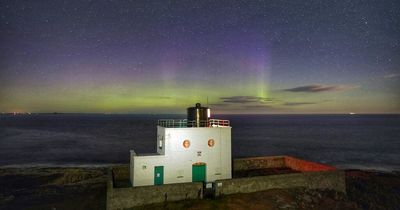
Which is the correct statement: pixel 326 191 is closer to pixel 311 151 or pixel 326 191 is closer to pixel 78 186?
pixel 78 186

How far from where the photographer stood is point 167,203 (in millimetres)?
14742

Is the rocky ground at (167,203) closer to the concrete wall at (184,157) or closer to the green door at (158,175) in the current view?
the green door at (158,175)

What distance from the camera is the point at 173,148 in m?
16.7

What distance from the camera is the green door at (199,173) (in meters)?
17.1

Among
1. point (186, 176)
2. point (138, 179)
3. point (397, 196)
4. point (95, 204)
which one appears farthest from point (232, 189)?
point (397, 196)

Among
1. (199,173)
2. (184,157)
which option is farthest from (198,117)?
(199,173)

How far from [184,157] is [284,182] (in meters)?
6.28

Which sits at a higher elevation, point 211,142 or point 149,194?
point 211,142

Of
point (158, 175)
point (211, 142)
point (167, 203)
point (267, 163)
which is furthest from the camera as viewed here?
point (267, 163)

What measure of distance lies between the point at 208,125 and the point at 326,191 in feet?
28.2

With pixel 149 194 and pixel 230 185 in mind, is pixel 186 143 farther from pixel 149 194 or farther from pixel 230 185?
pixel 149 194

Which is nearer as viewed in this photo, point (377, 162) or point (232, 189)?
point (232, 189)

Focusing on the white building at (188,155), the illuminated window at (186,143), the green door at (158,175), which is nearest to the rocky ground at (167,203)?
the green door at (158,175)

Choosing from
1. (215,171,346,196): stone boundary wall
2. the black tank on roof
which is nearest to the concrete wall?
the black tank on roof
